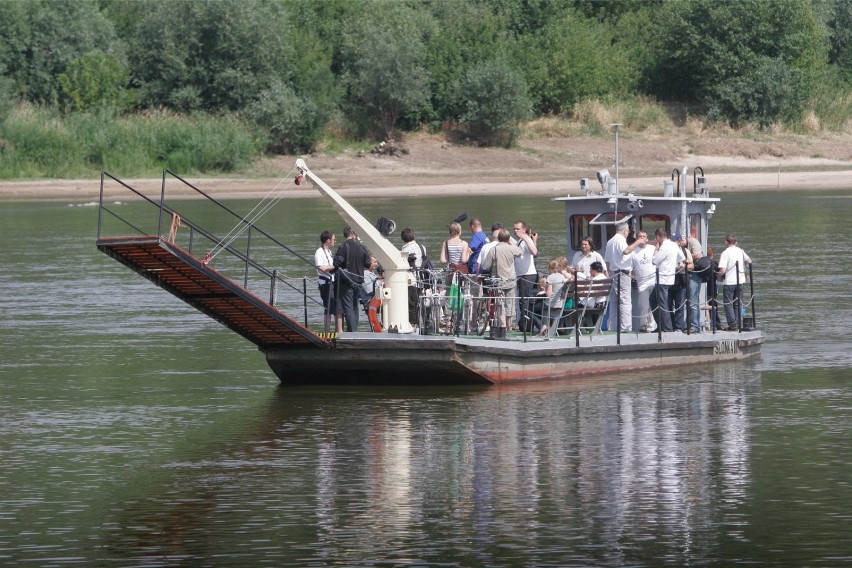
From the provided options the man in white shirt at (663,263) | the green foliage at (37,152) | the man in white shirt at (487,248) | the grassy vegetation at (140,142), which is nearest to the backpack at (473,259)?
the man in white shirt at (487,248)

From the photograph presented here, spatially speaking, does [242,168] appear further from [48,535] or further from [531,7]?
[48,535]

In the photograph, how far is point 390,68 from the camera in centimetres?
7044

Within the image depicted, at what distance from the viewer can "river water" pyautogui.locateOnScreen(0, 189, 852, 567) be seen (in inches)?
483

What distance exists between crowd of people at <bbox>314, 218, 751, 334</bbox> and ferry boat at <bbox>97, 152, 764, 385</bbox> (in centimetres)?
26

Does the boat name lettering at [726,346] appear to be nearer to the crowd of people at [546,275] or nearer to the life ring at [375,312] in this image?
the crowd of people at [546,275]

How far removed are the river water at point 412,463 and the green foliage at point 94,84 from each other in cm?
4579

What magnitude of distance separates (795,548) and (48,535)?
5.99 meters

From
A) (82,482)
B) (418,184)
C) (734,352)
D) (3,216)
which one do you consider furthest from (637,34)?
(82,482)

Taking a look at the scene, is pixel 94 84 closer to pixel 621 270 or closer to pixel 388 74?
pixel 388 74

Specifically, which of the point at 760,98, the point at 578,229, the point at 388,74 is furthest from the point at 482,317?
the point at 760,98

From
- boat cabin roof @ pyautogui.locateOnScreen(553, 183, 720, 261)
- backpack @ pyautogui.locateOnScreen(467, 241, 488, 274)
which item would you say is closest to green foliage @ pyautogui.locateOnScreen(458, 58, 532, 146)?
boat cabin roof @ pyautogui.locateOnScreen(553, 183, 720, 261)

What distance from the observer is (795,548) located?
12023mm

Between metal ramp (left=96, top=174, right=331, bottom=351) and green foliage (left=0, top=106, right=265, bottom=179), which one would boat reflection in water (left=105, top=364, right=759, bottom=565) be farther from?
green foliage (left=0, top=106, right=265, bottom=179)

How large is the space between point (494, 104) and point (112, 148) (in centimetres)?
1663
